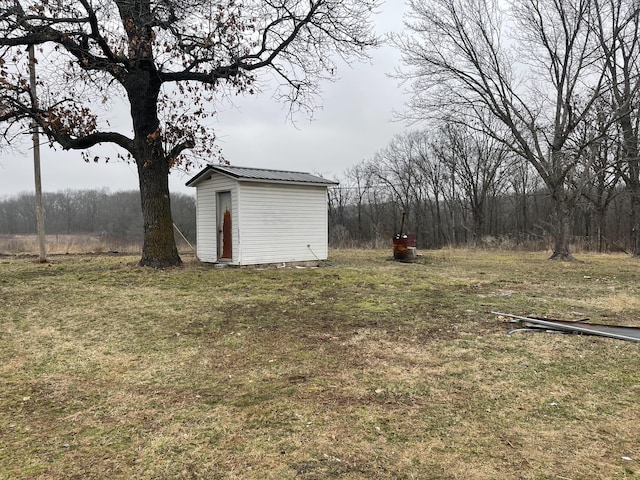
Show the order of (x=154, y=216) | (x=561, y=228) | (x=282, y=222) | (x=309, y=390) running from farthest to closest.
Result: (x=561, y=228) < (x=282, y=222) < (x=154, y=216) < (x=309, y=390)

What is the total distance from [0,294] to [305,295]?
15.9 ft

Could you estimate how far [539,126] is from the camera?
1642cm

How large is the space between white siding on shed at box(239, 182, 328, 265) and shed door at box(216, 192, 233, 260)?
538mm

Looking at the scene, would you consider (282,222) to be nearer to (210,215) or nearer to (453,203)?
(210,215)

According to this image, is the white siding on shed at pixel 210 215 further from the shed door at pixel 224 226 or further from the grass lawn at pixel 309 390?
the grass lawn at pixel 309 390

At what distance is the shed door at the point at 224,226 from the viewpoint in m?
11.5

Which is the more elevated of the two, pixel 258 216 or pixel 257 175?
pixel 257 175

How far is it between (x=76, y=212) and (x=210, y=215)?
35.2 m

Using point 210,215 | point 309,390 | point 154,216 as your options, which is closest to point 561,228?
point 210,215

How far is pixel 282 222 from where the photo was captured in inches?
470

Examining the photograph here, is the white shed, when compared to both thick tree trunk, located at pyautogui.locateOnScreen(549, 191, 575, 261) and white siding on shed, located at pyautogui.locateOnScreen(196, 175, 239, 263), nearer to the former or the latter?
white siding on shed, located at pyautogui.locateOnScreen(196, 175, 239, 263)

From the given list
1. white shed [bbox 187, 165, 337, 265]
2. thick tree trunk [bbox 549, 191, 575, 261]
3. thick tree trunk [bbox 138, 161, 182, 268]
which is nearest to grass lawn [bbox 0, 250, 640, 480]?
thick tree trunk [bbox 138, 161, 182, 268]

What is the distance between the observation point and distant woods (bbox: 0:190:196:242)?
3741cm

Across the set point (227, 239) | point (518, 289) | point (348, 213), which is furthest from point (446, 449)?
point (348, 213)
